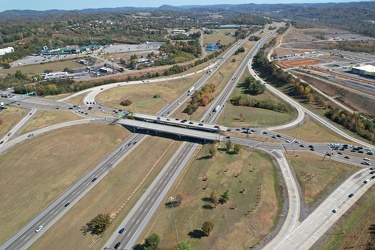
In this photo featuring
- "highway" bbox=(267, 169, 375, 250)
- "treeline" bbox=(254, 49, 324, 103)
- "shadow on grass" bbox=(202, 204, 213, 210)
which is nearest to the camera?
"highway" bbox=(267, 169, 375, 250)

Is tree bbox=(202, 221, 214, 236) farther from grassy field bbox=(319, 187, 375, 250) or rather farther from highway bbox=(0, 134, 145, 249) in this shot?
highway bbox=(0, 134, 145, 249)

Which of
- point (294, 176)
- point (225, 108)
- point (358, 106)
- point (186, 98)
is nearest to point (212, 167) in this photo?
point (294, 176)

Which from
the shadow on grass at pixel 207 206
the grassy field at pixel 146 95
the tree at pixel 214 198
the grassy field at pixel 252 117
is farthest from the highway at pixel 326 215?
the grassy field at pixel 146 95

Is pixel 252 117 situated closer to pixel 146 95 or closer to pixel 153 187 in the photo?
pixel 146 95

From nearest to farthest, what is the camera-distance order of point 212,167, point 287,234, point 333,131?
point 287,234, point 212,167, point 333,131

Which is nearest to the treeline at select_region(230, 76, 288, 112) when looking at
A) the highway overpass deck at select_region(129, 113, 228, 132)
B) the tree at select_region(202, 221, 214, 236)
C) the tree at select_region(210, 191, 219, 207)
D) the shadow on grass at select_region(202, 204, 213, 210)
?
the highway overpass deck at select_region(129, 113, 228, 132)

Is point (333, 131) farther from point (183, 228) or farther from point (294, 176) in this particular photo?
point (183, 228)
